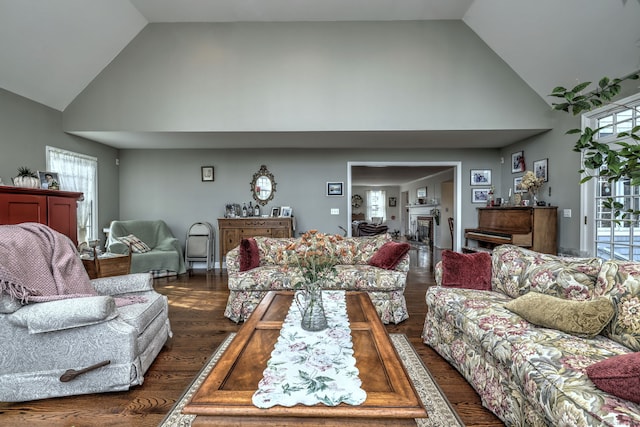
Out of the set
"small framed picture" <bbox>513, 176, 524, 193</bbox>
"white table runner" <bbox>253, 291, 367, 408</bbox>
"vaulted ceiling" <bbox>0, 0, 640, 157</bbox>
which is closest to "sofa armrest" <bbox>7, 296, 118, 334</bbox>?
Result: "white table runner" <bbox>253, 291, 367, 408</bbox>

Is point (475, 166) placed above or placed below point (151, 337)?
above

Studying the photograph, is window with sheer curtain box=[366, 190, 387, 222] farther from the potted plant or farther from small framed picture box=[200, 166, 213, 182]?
the potted plant

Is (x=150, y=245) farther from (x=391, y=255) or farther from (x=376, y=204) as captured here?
(x=376, y=204)

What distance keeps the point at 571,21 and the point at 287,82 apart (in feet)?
11.0

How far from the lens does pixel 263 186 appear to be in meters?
6.01

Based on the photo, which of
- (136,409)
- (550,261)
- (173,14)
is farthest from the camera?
(173,14)

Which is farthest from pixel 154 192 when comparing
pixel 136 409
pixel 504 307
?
pixel 504 307

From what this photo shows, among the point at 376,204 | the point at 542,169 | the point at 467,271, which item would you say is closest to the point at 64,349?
the point at 467,271

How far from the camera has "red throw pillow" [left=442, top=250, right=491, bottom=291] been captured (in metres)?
2.62

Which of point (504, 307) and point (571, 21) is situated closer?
point (504, 307)

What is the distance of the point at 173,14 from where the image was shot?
4375 mm

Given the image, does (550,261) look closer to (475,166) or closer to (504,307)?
(504,307)

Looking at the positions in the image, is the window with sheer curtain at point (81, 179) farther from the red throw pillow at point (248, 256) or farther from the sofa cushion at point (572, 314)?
the sofa cushion at point (572, 314)

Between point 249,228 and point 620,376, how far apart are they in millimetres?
4986
